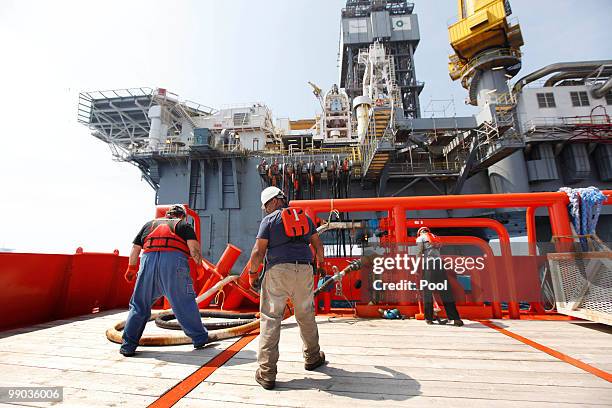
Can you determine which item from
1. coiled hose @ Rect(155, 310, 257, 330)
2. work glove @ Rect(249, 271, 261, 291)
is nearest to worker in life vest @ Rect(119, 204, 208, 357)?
work glove @ Rect(249, 271, 261, 291)

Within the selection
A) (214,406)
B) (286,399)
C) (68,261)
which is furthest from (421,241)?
(68,261)

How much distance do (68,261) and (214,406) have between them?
15.9ft

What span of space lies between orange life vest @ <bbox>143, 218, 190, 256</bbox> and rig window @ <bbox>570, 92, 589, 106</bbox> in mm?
27294

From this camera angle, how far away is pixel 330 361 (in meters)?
2.39

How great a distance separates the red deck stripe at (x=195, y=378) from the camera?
1698 mm

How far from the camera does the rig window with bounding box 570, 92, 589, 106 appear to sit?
19.2m

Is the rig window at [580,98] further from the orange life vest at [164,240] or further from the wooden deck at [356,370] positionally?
the orange life vest at [164,240]

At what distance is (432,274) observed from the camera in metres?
3.97

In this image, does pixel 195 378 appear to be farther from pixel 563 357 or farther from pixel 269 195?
pixel 563 357

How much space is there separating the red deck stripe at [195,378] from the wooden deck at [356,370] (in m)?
0.05

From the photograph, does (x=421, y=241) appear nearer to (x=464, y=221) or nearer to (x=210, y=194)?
(x=464, y=221)

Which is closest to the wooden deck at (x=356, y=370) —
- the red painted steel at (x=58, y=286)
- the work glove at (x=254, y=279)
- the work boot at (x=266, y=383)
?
the work boot at (x=266, y=383)

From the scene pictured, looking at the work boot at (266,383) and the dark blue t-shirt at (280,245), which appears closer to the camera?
the work boot at (266,383)

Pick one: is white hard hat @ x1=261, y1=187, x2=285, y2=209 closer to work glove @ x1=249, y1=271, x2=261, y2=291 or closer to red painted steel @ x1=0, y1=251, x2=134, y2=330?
work glove @ x1=249, y1=271, x2=261, y2=291
